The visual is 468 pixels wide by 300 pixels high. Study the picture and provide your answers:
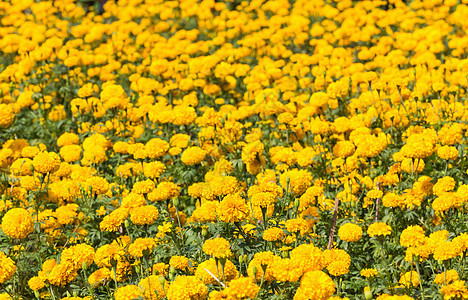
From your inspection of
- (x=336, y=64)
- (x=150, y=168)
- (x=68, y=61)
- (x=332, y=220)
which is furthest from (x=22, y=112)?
(x=332, y=220)

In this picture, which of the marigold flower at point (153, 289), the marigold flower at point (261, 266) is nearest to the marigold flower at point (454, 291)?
the marigold flower at point (261, 266)

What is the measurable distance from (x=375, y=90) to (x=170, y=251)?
11.0ft

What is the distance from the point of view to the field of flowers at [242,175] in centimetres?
309

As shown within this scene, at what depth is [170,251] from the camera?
362cm

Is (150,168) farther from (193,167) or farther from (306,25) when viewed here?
(306,25)

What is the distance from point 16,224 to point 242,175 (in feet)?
6.60

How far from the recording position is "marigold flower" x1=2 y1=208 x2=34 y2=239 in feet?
11.5

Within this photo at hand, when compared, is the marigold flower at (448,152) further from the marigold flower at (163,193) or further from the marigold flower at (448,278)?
the marigold flower at (163,193)

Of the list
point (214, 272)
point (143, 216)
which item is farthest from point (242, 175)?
point (214, 272)

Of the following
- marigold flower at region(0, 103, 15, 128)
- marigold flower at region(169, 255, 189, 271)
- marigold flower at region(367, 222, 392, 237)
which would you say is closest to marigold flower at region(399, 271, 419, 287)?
marigold flower at region(367, 222, 392, 237)

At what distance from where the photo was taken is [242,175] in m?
4.93

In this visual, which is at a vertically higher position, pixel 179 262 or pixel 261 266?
pixel 261 266

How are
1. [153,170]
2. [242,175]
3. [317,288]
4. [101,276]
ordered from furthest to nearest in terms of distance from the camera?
[242,175] < [153,170] < [101,276] < [317,288]

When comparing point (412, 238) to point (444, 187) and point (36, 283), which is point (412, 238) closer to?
point (444, 187)
